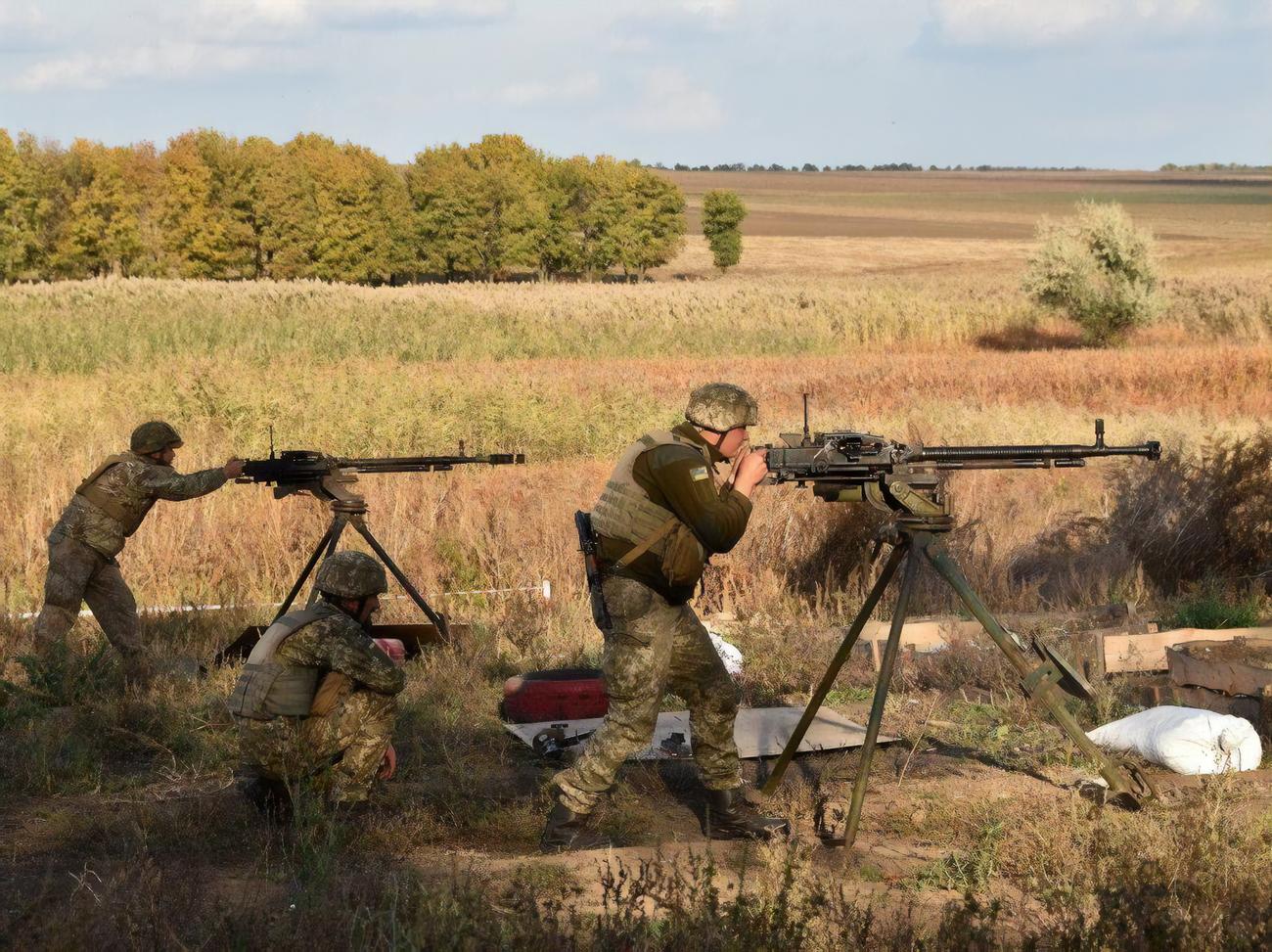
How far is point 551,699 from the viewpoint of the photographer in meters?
8.00

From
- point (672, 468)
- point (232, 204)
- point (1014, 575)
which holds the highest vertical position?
point (232, 204)

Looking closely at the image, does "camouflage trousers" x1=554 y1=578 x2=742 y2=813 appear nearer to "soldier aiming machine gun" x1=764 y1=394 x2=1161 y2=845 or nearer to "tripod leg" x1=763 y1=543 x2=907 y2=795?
"tripod leg" x1=763 y1=543 x2=907 y2=795

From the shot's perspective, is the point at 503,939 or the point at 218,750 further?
the point at 218,750

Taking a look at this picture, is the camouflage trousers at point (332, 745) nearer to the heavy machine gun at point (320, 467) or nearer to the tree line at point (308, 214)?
the heavy machine gun at point (320, 467)

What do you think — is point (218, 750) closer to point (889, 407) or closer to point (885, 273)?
point (889, 407)

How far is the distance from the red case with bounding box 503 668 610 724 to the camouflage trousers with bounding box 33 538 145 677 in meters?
2.33

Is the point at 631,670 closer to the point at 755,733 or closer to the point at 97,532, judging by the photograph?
the point at 755,733

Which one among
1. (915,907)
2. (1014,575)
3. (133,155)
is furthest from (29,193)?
(915,907)

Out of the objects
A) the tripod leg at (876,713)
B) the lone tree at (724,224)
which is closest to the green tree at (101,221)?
the lone tree at (724,224)

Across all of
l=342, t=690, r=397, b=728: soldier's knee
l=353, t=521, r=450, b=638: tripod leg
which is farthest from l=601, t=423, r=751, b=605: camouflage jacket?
l=353, t=521, r=450, b=638: tripod leg

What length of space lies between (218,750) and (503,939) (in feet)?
12.0

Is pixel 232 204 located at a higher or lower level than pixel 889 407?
higher

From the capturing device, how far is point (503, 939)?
428 cm

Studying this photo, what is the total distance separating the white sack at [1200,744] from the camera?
22.9ft
